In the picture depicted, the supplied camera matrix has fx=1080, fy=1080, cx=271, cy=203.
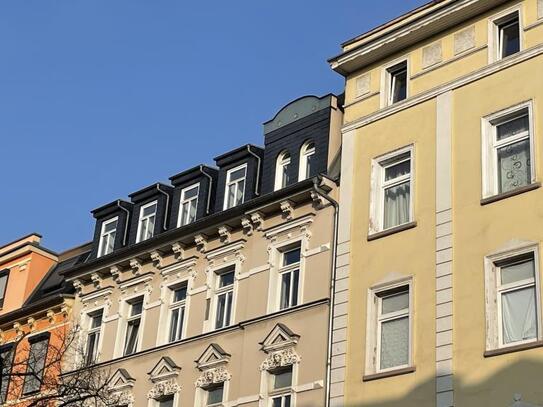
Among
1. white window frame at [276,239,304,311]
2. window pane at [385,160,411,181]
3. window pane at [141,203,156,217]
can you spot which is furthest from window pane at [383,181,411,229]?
window pane at [141,203,156,217]

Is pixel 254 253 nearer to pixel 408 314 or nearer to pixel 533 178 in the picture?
pixel 408 314

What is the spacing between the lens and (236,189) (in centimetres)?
3381

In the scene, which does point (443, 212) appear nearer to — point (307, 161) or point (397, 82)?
point (397, 82)

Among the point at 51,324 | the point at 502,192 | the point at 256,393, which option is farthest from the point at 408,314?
the point at 51,324

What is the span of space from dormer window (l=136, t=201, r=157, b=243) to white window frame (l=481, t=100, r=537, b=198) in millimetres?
13807

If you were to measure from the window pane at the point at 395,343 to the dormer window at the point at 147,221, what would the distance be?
1214 cm

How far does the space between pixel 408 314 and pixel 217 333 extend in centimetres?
734

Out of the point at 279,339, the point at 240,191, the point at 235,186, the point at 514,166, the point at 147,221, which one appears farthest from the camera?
the point at 147,221

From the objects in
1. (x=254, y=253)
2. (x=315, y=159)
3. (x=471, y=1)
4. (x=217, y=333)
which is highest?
(x=471, y=1)

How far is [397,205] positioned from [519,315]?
5.32 m

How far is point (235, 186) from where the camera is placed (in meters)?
33.9

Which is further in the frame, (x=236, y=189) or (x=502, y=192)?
(x=236, y=189)

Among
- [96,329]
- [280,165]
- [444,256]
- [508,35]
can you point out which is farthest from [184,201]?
[508,35]

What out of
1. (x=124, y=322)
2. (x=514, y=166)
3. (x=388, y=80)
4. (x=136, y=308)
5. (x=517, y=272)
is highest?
(x=388, y=80)
